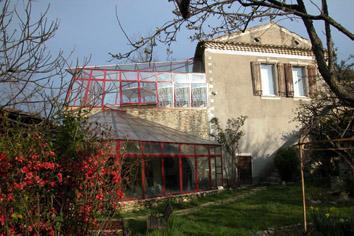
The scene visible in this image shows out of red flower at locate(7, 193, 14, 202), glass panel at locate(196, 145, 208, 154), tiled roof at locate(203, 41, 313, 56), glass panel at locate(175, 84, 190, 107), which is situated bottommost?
red flower at locate(7, 193, 14, 202)

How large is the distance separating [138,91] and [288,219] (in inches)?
426

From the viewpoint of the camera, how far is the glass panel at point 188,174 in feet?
54.7

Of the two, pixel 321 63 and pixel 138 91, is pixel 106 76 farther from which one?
pixel 321 63

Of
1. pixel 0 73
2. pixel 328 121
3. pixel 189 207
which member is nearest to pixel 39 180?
pixel 0 73

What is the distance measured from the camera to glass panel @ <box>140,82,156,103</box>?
19.3 meters

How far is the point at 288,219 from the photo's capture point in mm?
10031

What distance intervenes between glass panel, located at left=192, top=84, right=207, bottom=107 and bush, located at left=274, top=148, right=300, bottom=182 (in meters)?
4.15

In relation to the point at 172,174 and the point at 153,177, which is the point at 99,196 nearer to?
the point at 153,177

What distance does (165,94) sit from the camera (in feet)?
64.1

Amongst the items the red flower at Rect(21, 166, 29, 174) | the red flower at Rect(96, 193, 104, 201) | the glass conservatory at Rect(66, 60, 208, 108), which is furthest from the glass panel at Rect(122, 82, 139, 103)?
the red flower at Rect(21, 166, 29, 174)

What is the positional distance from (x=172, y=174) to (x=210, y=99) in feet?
16.9

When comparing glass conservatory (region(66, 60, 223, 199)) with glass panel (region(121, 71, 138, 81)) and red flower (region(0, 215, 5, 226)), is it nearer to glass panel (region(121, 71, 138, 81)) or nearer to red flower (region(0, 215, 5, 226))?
glass panel (region(121, 71, 138, 81))

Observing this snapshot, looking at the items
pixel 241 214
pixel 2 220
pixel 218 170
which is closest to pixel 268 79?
pixel 218 170

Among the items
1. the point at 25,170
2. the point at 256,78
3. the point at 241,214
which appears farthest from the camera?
the point at 256,78
